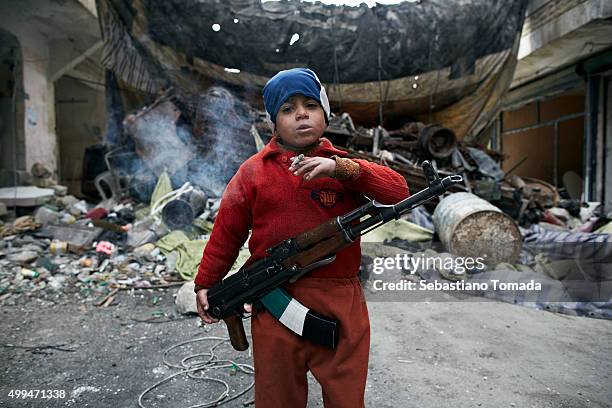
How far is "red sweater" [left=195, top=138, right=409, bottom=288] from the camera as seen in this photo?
4.67 feet

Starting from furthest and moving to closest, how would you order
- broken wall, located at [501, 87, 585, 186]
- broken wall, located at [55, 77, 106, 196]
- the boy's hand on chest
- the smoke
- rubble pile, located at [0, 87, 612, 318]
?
broken wall, located at [55, 77, 106, 196], broken wall, located at [501, 87, 585, 186], the smoke, rubble pile, located at [0, 87, 612, 318], the boy's hand on chest

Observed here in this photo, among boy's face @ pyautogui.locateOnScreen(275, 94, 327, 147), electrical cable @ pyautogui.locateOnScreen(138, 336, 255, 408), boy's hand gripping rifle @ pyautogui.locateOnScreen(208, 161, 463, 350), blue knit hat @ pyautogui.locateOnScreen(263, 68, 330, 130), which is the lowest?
electrical cable @ pyautogui.locateOnScreen(138, 336, 255, 408)

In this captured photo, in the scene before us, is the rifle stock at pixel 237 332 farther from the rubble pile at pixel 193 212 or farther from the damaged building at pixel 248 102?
the damaged building at pixel 248 102

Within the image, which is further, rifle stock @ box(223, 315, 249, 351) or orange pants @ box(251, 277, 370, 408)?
rifle stock @ box(223, 315, 249, 351)

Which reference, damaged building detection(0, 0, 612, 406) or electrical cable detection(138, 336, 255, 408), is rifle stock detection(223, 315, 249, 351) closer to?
electrical cable detection(138, 336, 255, 408)

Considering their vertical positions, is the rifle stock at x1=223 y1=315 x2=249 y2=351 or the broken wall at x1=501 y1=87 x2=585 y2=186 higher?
the broken wall at x1=501 y1=87 x2=585 y2=186

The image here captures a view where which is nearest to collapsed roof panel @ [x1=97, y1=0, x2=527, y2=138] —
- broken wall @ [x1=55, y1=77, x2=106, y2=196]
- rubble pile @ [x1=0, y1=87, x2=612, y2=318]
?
rubble pile @ [x1=0, y1=87, x2=612, y2=318]

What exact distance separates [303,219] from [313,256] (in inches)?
5.6

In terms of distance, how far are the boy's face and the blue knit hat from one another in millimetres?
23

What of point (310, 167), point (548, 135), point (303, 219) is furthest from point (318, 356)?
point (548, 135)

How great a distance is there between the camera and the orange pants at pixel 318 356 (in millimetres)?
1381

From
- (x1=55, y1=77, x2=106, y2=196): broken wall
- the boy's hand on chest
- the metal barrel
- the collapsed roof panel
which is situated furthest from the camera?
(x1=55, y1=77, x2=106, y2=196): broken wall

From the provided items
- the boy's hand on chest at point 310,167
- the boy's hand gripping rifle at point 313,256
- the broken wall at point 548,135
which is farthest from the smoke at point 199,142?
the broken wall at point 548,135

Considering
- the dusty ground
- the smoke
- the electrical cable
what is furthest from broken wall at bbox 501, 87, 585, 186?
the electrical cable
